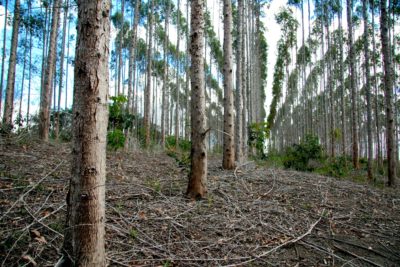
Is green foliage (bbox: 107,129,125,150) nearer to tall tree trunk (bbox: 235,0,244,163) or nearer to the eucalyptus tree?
tall tree trunk (bbox: 235,0,244,163)

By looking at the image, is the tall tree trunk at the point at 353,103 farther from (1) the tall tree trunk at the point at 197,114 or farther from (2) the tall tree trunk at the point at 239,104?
(1) the tall tree trunk at the point at 197,114

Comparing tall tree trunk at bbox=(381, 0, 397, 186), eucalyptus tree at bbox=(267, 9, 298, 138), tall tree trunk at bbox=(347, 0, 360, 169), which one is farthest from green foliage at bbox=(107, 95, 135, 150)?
eucalyptus tree at bbox=(267, 9, 298, 138)

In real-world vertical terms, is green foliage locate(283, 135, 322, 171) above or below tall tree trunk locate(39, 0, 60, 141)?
below

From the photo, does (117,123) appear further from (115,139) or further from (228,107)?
(228,107)

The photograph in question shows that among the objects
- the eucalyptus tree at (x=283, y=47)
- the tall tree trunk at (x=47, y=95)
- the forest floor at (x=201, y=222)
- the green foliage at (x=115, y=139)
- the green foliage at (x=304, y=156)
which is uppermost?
the eucalyptus tree at (x=283, y=47)


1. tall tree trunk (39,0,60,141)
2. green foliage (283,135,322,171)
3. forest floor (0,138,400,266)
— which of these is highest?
tall tree trunk (39,0,60,141)

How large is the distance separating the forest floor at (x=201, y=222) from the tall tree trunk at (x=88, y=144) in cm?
53

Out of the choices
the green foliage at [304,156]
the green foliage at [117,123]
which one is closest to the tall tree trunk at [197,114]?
the green foliage at [117,123]

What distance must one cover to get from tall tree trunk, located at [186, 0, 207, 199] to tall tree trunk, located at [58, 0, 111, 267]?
199 cm

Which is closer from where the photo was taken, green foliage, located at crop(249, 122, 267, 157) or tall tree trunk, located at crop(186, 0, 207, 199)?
tall tree trunk, located at crop(186, 0, 207, 199)

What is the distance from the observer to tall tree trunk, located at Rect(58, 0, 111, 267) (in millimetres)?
1736

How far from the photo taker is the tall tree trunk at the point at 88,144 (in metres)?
→ 1.74

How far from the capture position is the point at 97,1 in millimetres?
1818

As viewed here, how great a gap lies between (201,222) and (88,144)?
184 cm
